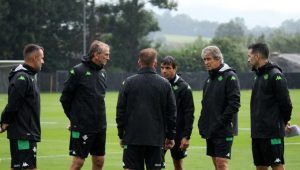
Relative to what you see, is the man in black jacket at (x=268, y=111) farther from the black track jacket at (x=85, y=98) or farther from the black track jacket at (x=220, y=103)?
the black track jacket at (x=85, y=98)

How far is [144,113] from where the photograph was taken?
10.5 metres

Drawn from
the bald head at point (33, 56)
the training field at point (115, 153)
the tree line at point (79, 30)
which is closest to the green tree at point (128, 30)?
the tree line at point (79, 30)

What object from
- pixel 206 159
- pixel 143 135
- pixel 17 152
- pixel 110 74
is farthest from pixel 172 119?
pixel 110 74

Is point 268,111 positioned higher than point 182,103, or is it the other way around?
point 268,111

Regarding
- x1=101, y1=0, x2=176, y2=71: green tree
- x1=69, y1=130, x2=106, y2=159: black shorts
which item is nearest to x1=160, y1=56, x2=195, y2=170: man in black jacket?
x1=69, y1=130, x2=106, y2=159: black shorts

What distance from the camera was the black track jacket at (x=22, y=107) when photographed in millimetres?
10922

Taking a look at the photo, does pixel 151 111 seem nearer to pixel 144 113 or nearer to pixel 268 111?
pixel 144 113

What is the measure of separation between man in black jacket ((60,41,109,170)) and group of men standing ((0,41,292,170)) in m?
0.01

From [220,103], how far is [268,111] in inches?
28.8

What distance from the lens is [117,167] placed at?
1548cm

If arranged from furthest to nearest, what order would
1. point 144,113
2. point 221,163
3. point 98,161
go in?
point 98,161, point 221,163, point 144,113

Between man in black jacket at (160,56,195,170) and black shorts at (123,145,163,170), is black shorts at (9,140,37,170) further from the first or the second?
man in black jacket at (160,56,195,170)

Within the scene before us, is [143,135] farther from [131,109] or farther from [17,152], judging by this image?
[17,152]

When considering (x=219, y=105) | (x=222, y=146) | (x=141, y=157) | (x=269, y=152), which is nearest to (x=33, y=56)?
(x=141, y=157)
